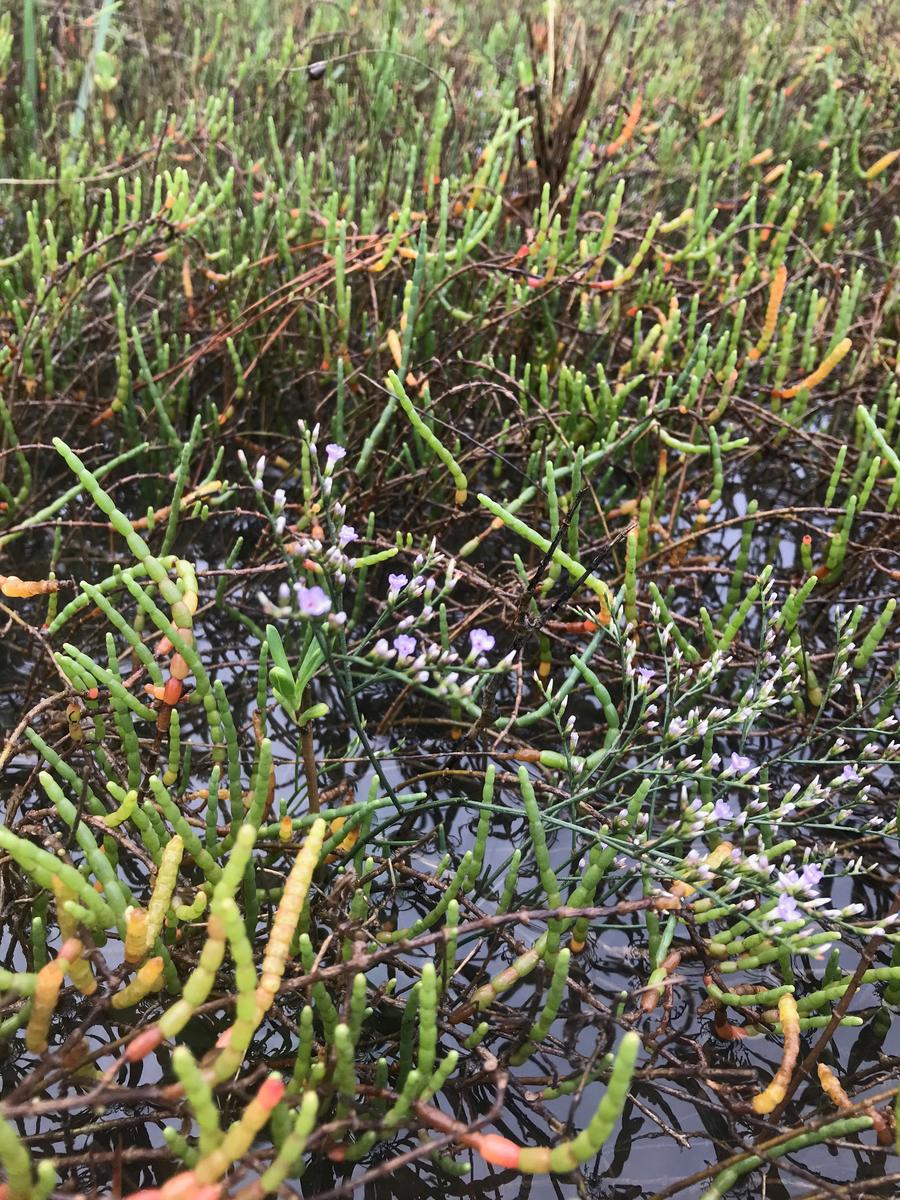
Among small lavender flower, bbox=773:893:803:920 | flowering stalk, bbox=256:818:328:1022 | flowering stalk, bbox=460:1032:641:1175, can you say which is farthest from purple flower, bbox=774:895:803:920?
flowering stalk, bbox=256:818:328:1022

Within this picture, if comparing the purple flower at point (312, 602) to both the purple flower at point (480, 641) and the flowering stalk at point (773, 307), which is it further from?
the flowering stalk at point (773, 307)

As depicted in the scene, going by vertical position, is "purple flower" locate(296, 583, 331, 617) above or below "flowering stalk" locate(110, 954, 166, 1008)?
above

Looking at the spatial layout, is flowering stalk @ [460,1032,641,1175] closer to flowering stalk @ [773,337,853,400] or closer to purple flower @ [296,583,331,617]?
purple flower @ [296,583,331,617]

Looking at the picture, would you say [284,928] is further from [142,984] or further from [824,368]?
[824,368]

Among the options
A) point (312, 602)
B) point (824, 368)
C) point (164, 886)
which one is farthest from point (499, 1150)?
point (824, 368)

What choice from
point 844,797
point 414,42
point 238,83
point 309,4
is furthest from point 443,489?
point 309,4

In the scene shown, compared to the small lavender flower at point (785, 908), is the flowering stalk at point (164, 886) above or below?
above

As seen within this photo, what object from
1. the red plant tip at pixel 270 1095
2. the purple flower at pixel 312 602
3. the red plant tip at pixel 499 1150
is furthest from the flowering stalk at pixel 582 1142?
the purple flower at pixel 312 602

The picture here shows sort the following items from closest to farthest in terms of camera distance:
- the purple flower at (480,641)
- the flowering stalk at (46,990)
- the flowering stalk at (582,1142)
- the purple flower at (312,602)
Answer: the flowering stalk at (582,1142), the flowering stalk at (46,990), the purple flower at (312,602), the purple flower at (480,641)
